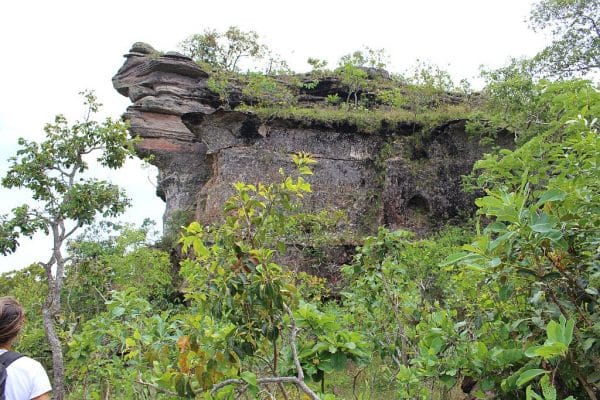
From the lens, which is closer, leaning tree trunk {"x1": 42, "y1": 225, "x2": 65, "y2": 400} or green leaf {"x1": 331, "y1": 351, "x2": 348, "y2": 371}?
green leaf {"x1": 331, "y1": 351, "x2": 348, "y2": 371}

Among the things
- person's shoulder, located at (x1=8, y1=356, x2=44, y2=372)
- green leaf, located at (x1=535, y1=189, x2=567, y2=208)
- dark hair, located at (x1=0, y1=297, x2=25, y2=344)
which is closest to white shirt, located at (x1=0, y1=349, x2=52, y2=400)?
person's shoulder, located at (x1=8, y1=356, x2=44, y2=372)

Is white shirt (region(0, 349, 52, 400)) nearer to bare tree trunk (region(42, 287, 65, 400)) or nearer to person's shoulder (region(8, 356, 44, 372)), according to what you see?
person's shoulder (region(8, 356, 44, 372))

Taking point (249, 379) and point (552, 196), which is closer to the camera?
point (552, 196)

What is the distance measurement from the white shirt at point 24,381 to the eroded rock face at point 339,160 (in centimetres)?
1342

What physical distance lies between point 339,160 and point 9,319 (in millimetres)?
15038

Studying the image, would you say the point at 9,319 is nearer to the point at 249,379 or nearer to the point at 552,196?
the point at 249,379

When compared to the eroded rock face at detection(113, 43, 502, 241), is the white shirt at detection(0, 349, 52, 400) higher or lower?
lower

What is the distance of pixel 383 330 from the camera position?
4406 millimetres

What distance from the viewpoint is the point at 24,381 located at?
7.94ft

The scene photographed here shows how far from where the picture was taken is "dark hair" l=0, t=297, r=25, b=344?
251 centimetres

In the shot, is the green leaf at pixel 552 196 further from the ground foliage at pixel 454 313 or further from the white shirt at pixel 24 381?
the white shirt at pixel 24 381

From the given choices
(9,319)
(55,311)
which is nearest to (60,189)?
(55,311)

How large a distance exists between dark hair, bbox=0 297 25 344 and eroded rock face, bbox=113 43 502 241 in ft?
43.5

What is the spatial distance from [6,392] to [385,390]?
6.33 meters
